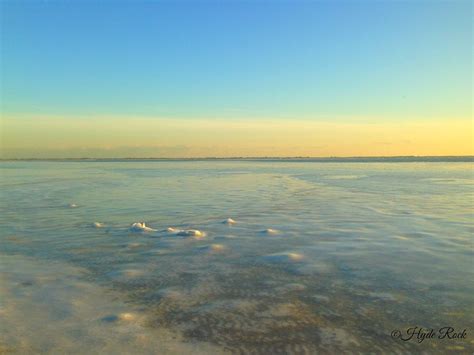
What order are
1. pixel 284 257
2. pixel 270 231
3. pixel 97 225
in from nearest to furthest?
pixel 284 257 < pixel 270 231 < pixel 97 225

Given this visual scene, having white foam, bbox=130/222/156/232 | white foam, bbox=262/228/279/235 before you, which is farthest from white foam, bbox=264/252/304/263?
white foam, bbox=130/222/156/232

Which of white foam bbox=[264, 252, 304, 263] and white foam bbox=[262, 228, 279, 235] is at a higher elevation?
white foam bbox=[262, 228, 279, 235]

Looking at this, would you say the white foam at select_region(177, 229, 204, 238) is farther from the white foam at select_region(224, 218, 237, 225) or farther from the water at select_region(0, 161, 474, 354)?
the white foam at select_region(224, 218, 237, 225)

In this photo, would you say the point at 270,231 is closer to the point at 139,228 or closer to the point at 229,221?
the point at 229,221

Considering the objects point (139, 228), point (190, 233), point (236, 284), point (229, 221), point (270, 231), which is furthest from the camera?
point (229, 221)

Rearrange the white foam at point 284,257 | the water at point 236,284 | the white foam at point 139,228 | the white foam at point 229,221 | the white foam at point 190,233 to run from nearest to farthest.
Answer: the water at point 236,284, the white foam at point 284,257, the white foam at point 190,233, the white foam at point 139,228, the white foam at point 229,221

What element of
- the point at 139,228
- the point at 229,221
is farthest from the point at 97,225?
the point at 229,221

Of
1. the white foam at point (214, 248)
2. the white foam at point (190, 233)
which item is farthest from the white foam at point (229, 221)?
the white foam at point (214, 248)

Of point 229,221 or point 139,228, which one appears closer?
point 139,228

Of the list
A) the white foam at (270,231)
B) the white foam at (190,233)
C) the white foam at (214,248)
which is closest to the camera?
the white foam at (214,248)

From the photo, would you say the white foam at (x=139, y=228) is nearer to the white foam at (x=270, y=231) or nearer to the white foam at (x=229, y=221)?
the white foam at (x=229, y=221)

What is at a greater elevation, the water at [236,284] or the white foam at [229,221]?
the white foam at [229,221]

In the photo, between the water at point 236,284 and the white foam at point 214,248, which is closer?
the water at point 236,284

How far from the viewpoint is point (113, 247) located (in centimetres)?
650
